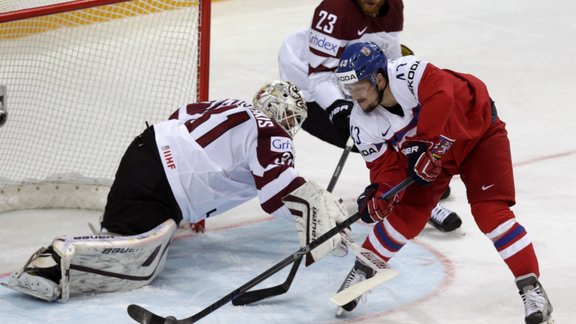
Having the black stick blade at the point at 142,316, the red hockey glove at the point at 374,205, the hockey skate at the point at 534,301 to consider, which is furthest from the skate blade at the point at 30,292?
the hockey skate at the point at 534,301

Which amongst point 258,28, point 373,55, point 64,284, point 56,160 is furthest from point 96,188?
point 258,28

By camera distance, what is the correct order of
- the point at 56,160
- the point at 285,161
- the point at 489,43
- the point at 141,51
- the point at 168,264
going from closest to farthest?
the point at 285,161, the point at 168,264, the point at 56,160, the point at 141,51, the point at 489,43

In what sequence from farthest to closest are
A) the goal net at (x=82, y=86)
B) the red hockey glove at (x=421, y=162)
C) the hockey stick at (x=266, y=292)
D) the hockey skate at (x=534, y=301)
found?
the goal net at (x=82, y=86), the hockey stick at (x=266, y=292), the red hockey glove at (x=421, y=162), the hockey skate at (x=534, y=301)

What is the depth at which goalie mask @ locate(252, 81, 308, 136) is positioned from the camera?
13.3ft

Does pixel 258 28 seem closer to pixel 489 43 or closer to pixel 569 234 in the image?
pixel 489 43

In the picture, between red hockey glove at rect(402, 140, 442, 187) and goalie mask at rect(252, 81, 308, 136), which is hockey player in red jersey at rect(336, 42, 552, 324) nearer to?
red hockey glove at rect(402, 140, 442, 187)

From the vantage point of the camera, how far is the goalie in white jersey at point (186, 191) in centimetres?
374

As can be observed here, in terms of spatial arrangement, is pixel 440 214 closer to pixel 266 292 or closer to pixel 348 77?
pixel 266 292

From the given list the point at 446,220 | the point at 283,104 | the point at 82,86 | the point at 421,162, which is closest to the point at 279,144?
the point at 283,104

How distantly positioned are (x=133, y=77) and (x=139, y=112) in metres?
0.33

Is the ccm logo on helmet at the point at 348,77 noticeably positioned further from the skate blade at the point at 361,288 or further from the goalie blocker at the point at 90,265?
the goalie blocker at the point at 90,265

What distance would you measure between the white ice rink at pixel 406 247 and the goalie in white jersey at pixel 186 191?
0.11 m

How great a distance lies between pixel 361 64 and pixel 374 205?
17.9 inches

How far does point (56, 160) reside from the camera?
5.11 m
